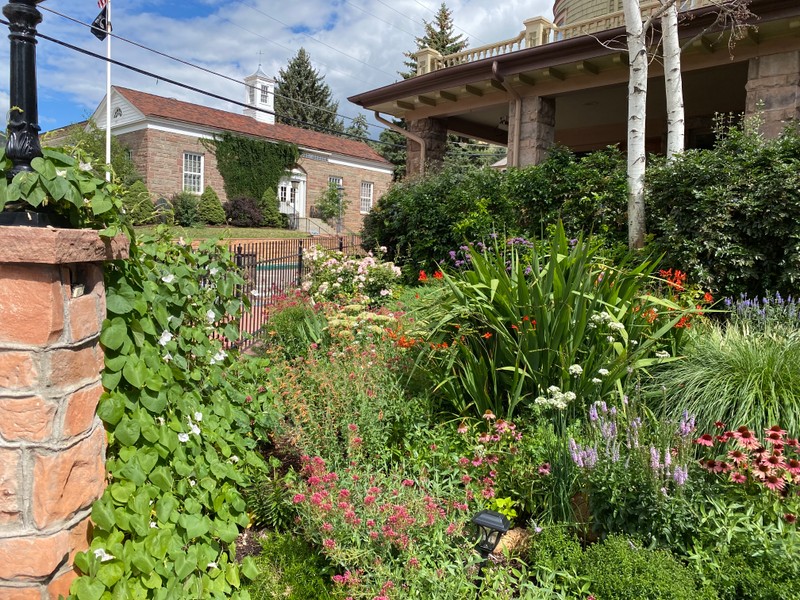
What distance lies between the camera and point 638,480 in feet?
7.80

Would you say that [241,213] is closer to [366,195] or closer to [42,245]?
[366,195]

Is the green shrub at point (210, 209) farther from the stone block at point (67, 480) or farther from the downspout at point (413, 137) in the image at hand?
the stone block at point (67, 480)

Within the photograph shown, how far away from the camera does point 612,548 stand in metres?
2.19

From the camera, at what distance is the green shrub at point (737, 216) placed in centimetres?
527

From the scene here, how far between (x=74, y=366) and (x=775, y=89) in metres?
9.19

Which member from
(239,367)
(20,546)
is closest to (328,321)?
(239,367)

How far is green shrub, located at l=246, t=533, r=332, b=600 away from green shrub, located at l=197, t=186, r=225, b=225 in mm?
21588

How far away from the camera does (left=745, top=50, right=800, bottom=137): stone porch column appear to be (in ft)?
25.0

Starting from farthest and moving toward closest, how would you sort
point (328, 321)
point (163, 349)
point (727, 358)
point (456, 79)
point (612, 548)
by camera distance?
1. point (456, 79)
2. point (328, 321)
3. point (727, 358)
4. point (163, 349)
5. point (612, 548)

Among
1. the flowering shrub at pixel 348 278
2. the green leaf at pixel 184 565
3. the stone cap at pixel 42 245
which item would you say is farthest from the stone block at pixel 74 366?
the flowering shrub at pixel 348 278

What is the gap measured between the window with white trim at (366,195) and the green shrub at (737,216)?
25.8 metres

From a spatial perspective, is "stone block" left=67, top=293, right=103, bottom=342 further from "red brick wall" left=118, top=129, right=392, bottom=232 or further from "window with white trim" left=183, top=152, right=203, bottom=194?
"window with white trim" left=183, top=152, right=203, bottom=194

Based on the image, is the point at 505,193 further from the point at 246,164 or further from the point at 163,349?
the point at 246,164

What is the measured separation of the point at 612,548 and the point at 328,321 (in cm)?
343
